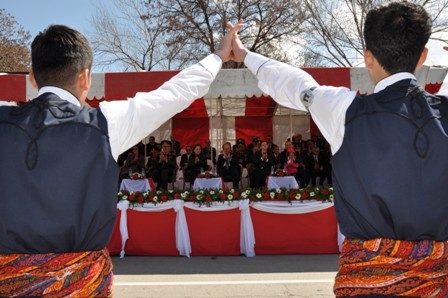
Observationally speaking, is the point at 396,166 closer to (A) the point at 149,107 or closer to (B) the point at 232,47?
(A) the point at 149,107

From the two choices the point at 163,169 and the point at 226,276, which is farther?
the point at 163,169

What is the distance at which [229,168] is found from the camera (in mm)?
12852

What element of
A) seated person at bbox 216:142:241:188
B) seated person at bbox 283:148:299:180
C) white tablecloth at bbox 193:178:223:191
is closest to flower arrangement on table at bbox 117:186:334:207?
white tablecloth at bbox 193:178:223:191

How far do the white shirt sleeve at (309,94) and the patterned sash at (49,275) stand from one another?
1053 mm

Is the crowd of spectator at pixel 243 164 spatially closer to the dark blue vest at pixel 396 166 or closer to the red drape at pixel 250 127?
the red drape at pixel 250 127

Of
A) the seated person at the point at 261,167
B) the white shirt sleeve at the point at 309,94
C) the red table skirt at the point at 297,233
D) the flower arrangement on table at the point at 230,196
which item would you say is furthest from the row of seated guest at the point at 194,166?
the white shirt sleeve at the point at 309,94

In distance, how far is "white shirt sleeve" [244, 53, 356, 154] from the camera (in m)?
1.90

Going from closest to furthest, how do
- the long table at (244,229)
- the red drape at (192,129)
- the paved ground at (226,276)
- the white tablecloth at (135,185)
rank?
the paved ground at (226,276) < the long table at (244,229) < the white tablecloth at (135,185) < the red drape at (192,129)

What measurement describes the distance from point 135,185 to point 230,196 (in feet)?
11.9

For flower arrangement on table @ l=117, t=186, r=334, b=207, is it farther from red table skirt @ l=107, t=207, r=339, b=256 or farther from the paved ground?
the paved ground

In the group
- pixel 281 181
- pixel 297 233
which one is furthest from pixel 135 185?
pixel 297 233

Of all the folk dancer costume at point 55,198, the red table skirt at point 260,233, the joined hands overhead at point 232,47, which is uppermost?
the joined hands overhead at point 232,47

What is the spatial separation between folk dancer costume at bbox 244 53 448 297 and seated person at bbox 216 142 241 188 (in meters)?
10.7

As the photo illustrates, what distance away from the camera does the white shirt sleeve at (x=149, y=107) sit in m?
1.91
